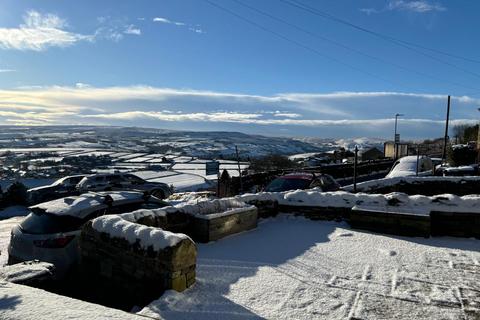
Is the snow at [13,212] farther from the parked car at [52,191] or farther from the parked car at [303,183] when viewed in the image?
the parked car at [303,183]

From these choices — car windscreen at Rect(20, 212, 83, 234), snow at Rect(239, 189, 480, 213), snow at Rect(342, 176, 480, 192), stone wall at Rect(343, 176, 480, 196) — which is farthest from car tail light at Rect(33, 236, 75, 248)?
stone wall at Rect(343, 176, 480, 196)

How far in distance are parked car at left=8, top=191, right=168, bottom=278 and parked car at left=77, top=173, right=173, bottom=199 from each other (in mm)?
11159

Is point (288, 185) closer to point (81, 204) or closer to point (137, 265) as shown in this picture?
point (81, 204)

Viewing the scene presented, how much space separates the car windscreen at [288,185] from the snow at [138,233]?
7317 mm

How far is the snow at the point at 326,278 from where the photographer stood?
4.58m

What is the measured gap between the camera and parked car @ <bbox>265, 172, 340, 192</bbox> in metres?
12.8

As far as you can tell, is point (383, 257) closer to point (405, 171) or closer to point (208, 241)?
point (208, 241)

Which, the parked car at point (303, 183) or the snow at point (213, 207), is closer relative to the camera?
the snow at point (213, 207)

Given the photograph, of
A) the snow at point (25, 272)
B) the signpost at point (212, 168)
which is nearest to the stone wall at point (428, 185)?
the signpost at point (212, 168)

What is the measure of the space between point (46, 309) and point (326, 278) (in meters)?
3.59

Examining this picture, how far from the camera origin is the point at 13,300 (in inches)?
146

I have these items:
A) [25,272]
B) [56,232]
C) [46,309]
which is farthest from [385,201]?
[46,309]

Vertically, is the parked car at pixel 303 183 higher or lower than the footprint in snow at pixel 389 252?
higher

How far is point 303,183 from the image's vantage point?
12914mm
